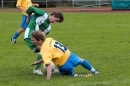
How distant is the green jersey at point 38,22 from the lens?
9.20 m

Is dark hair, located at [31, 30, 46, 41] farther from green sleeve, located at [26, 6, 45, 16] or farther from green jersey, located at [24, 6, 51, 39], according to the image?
green sleeve, located at [26, 6, 45, 16]

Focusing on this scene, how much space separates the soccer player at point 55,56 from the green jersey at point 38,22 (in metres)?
0.93

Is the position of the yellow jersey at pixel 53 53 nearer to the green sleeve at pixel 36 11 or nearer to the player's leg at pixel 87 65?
the player's leg at pixel 87 65

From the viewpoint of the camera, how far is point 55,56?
8219 millimetres

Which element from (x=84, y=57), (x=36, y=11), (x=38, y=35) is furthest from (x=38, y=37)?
(x=84, y=57)

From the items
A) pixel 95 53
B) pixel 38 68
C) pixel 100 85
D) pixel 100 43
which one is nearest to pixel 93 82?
pixel 100 85

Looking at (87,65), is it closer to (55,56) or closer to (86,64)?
(86,64)

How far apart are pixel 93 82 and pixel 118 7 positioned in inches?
1158

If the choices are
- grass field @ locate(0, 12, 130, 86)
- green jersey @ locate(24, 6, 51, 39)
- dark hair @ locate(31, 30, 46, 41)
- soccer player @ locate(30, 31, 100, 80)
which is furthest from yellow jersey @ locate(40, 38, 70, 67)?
green jersey @ locate(24, 6, 51, 39)

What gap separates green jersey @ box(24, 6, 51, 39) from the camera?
9203 mm

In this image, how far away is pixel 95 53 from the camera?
→ 38.0ft

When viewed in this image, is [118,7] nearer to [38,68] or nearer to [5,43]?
[5,43]

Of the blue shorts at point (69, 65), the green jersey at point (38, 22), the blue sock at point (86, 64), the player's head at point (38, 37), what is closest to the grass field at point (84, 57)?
the blue shorts at point (69, 65)

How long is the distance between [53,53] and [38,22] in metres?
1.32
